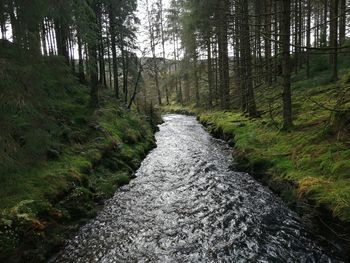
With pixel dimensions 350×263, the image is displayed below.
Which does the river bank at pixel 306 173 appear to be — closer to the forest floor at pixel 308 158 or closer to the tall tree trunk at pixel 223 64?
the forest floor at pixel 308 158

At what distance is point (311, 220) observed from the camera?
712cm

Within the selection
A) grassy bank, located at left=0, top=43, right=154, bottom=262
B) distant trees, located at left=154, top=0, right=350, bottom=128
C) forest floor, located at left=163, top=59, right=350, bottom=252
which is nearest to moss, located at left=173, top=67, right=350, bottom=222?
forest floor, located at left=163, top=59, right=350, bottom=252

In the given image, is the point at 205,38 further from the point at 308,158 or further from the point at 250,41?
the point at 308,158

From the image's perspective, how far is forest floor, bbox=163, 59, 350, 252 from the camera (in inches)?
270

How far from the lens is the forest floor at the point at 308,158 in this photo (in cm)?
686

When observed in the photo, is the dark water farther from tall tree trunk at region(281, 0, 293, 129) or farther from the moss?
tall tree trunk at region(281, 0, 293, 129)

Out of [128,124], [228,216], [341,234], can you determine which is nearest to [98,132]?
[128,124]

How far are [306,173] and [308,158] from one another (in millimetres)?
913

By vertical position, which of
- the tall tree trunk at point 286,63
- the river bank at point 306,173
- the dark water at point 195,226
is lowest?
the dark water at point 195,226

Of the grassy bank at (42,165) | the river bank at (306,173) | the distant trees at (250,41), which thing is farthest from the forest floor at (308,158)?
the grassy bank at (42,165)

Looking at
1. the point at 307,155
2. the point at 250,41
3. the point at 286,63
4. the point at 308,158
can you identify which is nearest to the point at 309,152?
the point at 307,155

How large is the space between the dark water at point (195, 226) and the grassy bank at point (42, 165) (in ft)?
1.89

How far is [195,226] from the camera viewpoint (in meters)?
7.45

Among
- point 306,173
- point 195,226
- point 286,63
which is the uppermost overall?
point 286,63
